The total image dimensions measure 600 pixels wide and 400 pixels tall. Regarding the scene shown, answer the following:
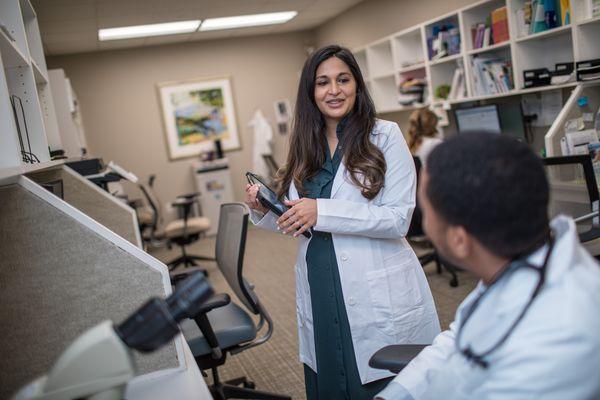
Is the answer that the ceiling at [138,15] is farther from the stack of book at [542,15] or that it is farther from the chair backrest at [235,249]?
the chair backrest at [235,249]

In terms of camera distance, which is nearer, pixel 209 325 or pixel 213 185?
pixel 209 325

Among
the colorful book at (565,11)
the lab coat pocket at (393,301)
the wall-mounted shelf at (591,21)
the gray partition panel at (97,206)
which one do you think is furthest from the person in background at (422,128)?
the lab coat pocket at (393,301)

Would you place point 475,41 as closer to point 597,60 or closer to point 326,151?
point 597,60

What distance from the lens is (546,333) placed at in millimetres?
804

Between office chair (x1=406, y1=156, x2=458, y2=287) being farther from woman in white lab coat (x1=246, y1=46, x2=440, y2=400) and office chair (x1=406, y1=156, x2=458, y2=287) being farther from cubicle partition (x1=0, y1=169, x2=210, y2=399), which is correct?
cubicle partition (x1=0, y1=169, x2=210, y2=399)

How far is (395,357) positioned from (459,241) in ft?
1.76

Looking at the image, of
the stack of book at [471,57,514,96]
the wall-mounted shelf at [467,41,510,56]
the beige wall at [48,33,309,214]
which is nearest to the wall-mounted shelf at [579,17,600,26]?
the wall-mounted shelf at [467,41,510,56]

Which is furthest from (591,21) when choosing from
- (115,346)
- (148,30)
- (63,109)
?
(148,30)

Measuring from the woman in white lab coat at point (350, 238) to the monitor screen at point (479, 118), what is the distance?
2839mm

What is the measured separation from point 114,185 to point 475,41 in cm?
353

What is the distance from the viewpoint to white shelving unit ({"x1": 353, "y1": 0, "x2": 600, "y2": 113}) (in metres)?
3.40

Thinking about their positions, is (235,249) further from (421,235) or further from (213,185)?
(213,185)

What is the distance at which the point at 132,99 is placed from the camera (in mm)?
7266

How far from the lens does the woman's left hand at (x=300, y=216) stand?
1.66m
